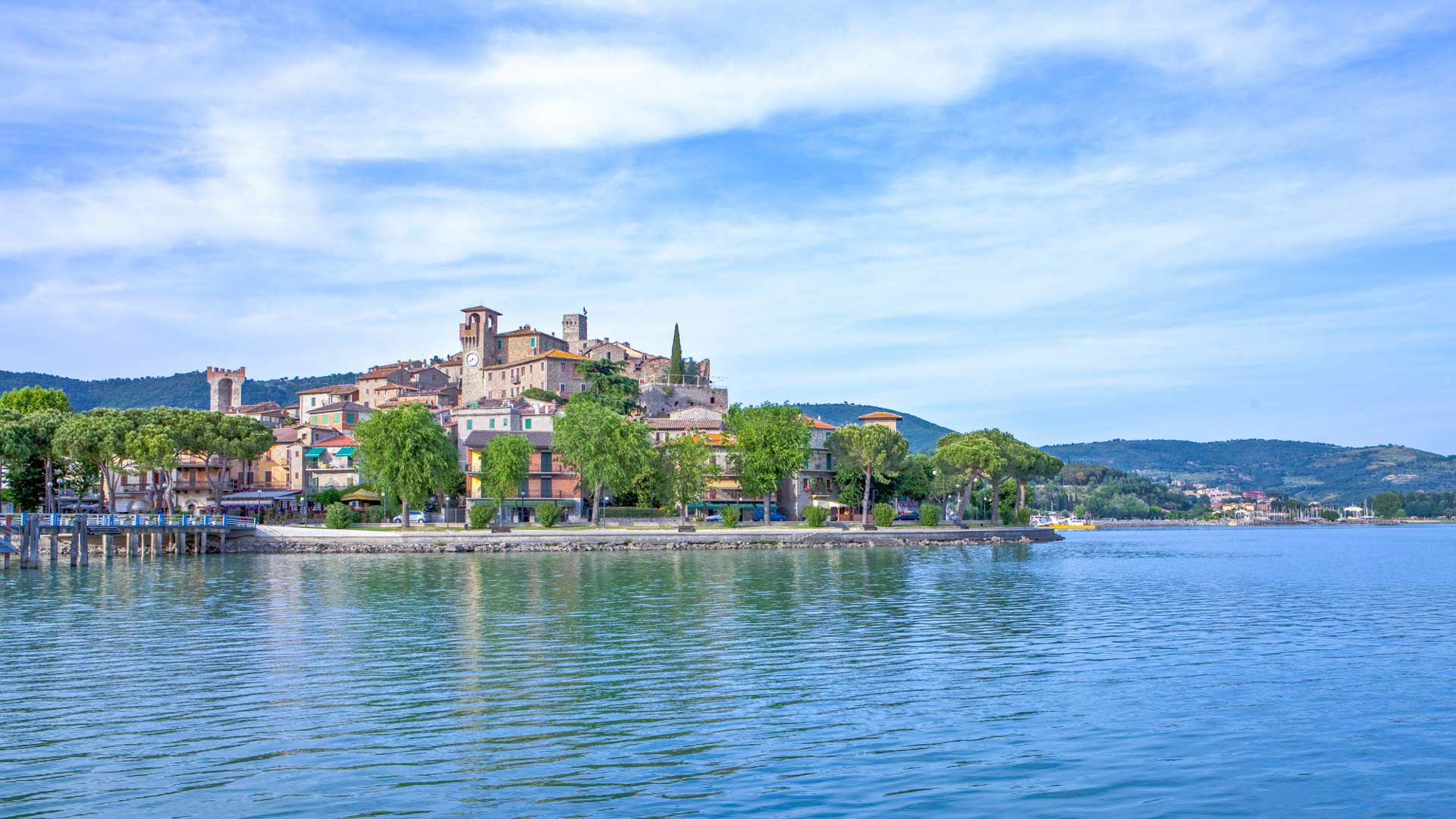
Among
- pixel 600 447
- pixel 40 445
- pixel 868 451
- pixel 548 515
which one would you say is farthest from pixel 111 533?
pixel 868 451

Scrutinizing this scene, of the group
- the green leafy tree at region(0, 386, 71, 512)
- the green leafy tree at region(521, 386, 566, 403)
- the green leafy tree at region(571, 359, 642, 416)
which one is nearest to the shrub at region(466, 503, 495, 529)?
the green leafy tree at region(571, 359, 642, 416)

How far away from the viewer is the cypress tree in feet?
469

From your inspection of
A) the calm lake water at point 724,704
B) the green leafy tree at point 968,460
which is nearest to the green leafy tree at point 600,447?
the green leafy tree at point 968,460

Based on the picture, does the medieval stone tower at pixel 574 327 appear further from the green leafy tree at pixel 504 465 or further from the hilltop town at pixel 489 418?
the green leafy tree at pixel 504 465

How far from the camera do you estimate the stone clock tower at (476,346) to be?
14375cm

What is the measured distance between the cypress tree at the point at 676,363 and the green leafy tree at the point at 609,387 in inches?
598

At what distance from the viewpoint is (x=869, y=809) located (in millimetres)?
13602

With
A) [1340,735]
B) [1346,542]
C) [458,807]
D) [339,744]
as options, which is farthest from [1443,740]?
[1346,542]

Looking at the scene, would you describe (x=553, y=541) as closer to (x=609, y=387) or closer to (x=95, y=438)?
(x=95, y=438)

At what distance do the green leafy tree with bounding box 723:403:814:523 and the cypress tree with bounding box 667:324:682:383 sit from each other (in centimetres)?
5348

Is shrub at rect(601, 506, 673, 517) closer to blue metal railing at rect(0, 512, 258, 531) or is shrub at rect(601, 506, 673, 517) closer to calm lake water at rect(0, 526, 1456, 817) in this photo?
blue metal railing at rect(0, 512, 258, 531)

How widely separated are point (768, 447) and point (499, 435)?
22392 millimetres

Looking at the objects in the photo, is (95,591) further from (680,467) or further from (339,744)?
(680,467)

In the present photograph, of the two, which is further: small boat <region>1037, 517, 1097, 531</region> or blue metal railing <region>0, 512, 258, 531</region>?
small boat <region>1037, 517, 1097, 531</region>
